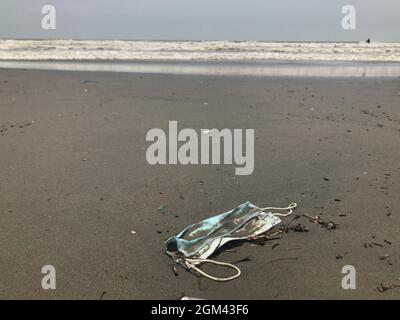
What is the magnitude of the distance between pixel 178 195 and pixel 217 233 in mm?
977

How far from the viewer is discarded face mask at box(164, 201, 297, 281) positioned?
3561 mm

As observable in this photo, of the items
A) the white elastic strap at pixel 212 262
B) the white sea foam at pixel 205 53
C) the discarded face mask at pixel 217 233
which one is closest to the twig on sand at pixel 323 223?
the discarded face mask at pixel 217 233

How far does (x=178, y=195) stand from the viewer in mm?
4816

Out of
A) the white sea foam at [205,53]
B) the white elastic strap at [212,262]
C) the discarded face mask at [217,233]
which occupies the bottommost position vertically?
the white elastic strap at [212,262]

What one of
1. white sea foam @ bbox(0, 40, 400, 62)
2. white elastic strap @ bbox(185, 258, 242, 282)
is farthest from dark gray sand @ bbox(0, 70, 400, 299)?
white sea foam @ bbox(0, 40, 400, 62)

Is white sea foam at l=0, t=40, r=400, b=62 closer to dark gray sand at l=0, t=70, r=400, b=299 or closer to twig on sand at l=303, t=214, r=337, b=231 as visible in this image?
dark gray sand at l=0, t=70, r=400, b=299

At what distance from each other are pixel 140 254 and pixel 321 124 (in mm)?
5007

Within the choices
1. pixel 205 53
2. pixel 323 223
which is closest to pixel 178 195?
pixel 323 223

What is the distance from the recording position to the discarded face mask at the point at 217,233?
3.56 metres

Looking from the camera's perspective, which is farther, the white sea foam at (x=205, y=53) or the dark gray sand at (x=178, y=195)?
the white sea foam at (x=205, y=53)

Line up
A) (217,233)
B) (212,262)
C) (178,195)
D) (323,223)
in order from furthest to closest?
(178,195) < (323,223) < (217,233) < (212,262)

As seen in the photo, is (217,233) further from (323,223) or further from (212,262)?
(323,223)

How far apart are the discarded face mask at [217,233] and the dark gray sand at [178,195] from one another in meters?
0.13

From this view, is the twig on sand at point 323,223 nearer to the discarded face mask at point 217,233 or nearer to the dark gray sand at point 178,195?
the dark gray sand at point 178,195
